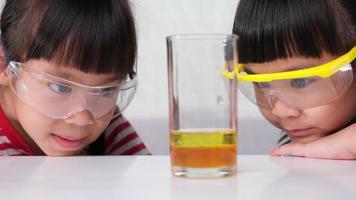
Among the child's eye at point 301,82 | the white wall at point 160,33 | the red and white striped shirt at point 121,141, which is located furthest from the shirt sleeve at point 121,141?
the child's eye at point 301,82

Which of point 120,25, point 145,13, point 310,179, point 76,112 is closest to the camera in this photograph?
point 310,179

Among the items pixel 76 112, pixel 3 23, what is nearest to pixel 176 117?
pixel 76 112

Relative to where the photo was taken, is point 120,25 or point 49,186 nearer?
point 49,186

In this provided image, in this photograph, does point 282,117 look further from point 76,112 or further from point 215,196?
point 215,196

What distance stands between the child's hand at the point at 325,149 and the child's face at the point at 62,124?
14.5 inches

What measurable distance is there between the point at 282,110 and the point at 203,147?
0.48 metres

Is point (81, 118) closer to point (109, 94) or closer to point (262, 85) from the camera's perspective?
point (109, 94)

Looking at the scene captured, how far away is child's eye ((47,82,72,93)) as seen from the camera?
1.00 meters

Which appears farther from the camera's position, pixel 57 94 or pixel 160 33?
pixel 160 33

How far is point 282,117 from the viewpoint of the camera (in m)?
1.10

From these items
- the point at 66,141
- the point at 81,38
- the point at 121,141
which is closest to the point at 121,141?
the point at 121,141

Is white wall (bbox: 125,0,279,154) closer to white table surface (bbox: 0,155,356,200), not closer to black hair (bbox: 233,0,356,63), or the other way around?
black hair (bbox: 233,0,356,63)

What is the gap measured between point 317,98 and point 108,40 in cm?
42

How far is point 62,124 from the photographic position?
1117 mm
